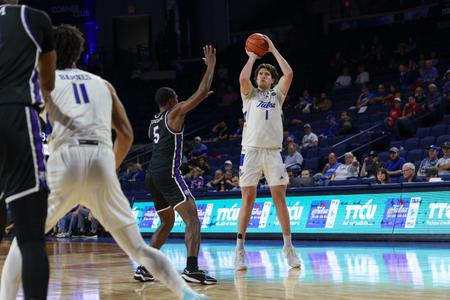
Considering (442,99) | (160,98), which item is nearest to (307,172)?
(442,99)

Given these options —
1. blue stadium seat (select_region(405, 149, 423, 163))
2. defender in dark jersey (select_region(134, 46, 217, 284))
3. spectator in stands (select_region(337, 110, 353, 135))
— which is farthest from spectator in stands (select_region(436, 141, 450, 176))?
defender in dark jersey (select_region(134, 46, 217, 284))

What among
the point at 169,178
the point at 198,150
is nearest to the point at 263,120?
the point at 169,178

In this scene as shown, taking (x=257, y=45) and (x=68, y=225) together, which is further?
(x=68, y=225)

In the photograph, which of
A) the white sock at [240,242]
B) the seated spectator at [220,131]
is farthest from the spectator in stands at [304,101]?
the white sock at [240,242]

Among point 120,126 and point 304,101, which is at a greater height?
point 120,126

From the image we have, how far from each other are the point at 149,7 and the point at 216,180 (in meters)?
17.1

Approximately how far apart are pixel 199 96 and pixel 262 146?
170cm

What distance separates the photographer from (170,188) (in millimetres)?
8398

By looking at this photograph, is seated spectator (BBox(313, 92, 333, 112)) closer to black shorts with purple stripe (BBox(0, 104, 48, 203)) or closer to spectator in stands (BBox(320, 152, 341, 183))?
spectator in stands (BBox(320, 152, 341, 183))

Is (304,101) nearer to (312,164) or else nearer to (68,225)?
(312,164)

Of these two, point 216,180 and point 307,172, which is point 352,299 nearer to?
point 307,172

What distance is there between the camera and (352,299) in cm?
643

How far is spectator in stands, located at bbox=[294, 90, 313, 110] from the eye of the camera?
22656 millimetres

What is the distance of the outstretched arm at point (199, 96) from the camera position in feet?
25.0
